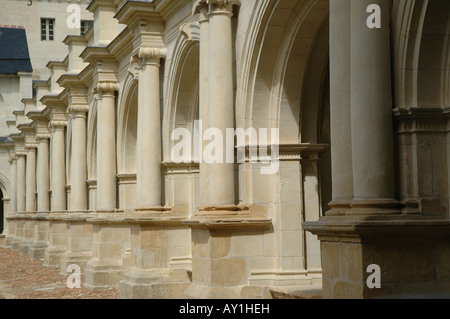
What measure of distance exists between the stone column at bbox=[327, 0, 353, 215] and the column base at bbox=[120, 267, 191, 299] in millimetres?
6907

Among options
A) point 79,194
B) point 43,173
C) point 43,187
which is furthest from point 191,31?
point 43,187

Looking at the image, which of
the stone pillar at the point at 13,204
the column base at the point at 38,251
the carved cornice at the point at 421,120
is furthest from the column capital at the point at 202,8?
the stone pillar at the point at 13,204

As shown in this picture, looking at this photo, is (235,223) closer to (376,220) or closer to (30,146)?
(376,220)

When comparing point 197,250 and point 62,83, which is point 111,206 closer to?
point 62,83

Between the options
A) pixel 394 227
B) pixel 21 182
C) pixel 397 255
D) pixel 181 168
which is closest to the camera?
pixel 394 227

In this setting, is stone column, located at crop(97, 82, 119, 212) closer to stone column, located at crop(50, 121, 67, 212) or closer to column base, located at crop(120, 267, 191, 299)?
column base, located at crop(120, 267, 191, 299)

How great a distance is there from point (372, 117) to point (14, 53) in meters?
37.0

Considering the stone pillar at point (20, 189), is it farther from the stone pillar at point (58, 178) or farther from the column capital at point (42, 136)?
the stone pillar at point (58, 178)

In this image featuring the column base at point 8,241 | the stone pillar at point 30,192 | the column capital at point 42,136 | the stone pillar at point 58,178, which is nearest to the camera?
the stone pillar at point 58,178

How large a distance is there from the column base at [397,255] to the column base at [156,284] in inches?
288

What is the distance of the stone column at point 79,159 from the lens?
23141mm

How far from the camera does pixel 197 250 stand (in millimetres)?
11898

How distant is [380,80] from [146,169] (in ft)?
27.5

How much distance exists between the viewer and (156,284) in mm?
14461
